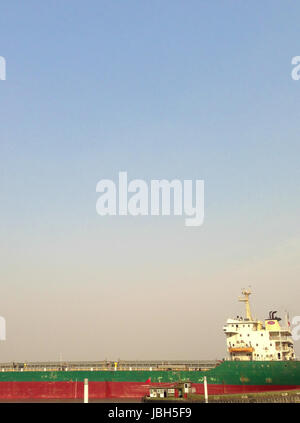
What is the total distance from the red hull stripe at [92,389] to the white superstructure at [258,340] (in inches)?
164

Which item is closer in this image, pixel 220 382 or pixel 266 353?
pixel 220 382

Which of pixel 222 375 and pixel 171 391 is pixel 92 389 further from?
pixel 222 375

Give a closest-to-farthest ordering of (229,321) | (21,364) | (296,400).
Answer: (296,400)
(229,321)
(21,364)

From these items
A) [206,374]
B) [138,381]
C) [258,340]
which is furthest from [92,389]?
[258,340]

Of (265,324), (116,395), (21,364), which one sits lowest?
(116,395)

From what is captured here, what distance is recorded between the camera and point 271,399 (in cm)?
2802

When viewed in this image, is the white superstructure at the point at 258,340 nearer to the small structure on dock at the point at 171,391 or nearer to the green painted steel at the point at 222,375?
the green painted steel at the point at 222,375

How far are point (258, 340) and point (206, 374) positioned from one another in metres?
7.69

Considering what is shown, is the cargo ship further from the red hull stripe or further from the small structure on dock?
the small structure on dock

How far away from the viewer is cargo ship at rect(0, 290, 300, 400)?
4028 cm

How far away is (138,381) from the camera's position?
42688 millimetres
